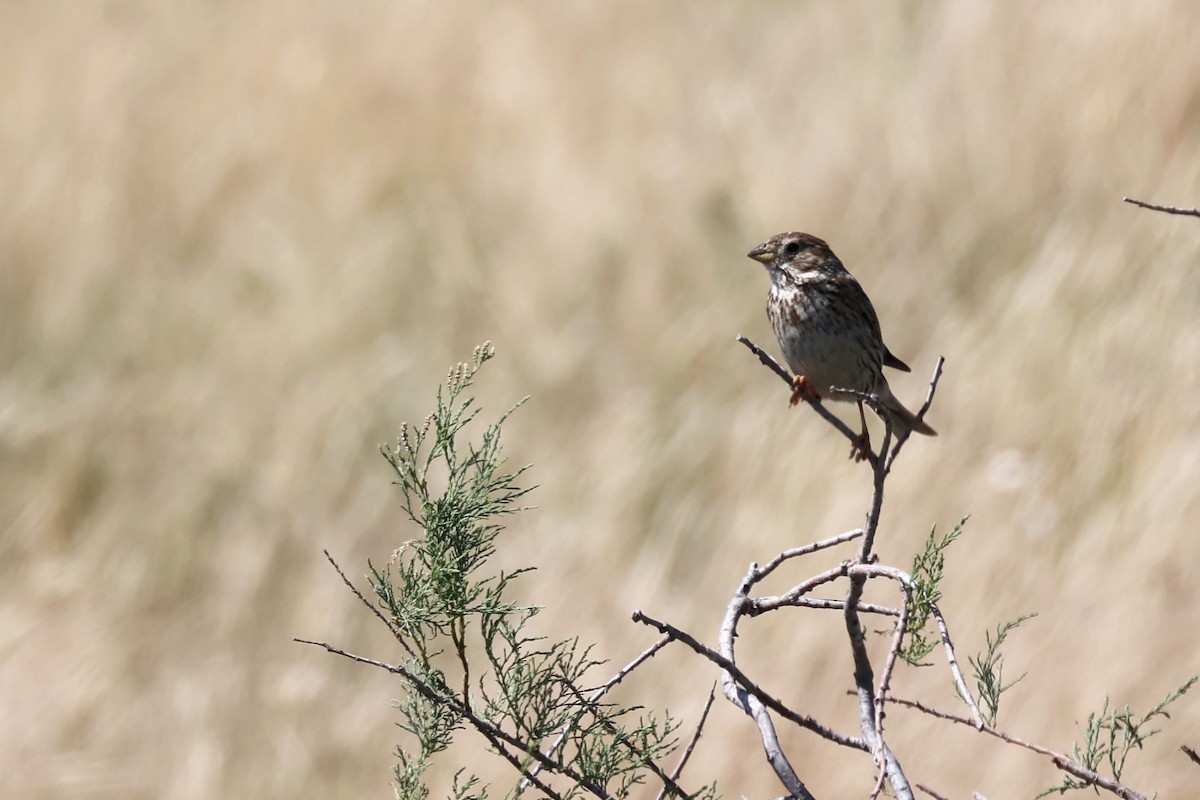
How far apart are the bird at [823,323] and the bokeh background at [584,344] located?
4.09 feet

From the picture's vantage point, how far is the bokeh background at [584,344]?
16.5 ft

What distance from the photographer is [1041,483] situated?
512 centimetres

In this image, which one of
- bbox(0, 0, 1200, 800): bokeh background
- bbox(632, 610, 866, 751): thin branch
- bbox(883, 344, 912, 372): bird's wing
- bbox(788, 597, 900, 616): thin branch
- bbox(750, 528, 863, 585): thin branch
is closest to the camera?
bbox(632, 610, 866, 751): thin branch

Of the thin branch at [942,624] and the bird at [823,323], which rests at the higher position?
the bird at [823,323]

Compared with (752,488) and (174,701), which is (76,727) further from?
(752,488)

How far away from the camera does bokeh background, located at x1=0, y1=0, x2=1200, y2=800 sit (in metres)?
5.04

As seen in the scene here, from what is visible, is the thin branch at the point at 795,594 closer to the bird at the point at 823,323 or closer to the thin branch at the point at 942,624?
the thin branch at the point at 942,624

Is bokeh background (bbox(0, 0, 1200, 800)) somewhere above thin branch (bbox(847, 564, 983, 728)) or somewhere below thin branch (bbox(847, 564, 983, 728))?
above

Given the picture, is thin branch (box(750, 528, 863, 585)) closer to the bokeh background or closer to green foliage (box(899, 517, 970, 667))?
green foliage (box(899, 517, 970, 667))

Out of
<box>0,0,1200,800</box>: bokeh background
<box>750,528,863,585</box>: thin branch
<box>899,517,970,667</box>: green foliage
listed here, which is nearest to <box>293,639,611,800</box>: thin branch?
<box>750,528,863,585</box>: thin branch

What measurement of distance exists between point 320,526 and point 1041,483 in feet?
10.0

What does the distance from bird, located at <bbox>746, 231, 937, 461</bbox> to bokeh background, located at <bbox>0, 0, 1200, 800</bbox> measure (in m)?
1.25

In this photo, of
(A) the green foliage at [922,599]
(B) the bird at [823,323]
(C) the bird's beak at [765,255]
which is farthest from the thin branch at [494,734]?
(C) the bird's beak at [765,255]

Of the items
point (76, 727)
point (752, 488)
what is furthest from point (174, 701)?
point (752, 488)
